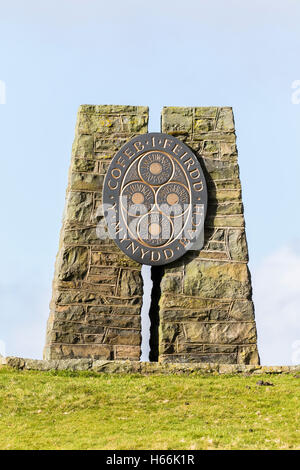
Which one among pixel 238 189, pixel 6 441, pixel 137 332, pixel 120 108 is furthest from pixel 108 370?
pixel 120 108

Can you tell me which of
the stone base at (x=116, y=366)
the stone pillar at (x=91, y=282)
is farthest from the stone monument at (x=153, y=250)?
the stone base at (x=116, y=366)

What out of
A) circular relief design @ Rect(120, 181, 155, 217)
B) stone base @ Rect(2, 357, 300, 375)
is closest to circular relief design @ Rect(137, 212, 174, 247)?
circular relief design @ Rect(120, 181, 155, 217)

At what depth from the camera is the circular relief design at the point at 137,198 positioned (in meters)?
10.5

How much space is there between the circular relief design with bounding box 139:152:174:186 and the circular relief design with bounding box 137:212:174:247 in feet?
2.07

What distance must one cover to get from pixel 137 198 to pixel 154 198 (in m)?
0.31

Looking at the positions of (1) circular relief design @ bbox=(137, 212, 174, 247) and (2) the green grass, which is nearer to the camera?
(2) the green grass

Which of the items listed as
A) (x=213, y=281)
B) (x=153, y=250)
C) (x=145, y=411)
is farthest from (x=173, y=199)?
(x=145, y=411)

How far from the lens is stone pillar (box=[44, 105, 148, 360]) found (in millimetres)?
10094

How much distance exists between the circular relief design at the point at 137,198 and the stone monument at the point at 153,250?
0.06 ft

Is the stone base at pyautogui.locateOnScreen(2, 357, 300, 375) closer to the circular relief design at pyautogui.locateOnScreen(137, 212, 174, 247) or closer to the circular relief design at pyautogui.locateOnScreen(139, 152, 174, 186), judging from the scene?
the circular relief design at pyautogui.locateOnScreen(137, 212, 174, 247)

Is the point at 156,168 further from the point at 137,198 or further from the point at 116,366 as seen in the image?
the point at 116,366

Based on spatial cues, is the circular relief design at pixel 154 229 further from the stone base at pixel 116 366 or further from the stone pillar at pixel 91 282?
the stone base at pixel 116 366

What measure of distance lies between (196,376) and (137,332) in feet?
4.38

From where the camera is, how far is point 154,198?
10.6m
